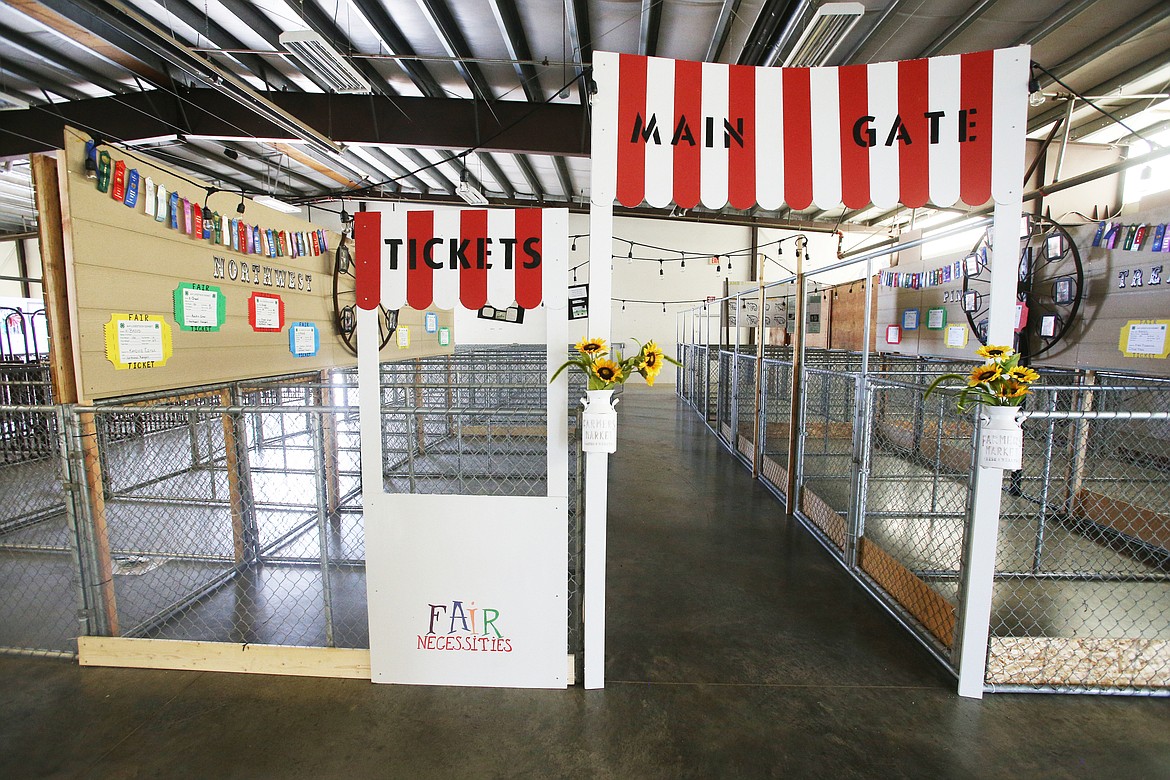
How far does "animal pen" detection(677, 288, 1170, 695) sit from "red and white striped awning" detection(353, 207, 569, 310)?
200 cm

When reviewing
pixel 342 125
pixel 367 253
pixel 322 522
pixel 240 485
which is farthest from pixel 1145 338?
pixel 342 125

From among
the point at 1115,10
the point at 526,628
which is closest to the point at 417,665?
the point at 526,628

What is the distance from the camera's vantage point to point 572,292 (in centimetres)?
206

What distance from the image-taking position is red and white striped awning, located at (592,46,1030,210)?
77.6 inches

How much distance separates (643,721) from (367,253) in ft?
7.16

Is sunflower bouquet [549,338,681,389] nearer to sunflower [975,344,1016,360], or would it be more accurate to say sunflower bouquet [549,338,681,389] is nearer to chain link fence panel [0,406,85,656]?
sunflower [975,344,1016,360]

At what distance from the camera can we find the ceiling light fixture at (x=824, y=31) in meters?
3.20

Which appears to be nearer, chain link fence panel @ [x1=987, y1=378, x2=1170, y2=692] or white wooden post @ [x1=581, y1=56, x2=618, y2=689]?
white wooden post @ [x1=581, y1=56, x2=618, y2=689]

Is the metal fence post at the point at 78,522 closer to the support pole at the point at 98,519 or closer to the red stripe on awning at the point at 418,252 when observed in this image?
the support pole at the point at 98,519

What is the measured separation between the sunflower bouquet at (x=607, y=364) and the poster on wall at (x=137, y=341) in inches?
87.7

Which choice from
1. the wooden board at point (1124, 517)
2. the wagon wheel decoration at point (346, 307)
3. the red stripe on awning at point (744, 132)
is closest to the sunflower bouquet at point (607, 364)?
the red stripe on awning at point (744, 132)

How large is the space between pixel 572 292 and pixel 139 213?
2329 mm

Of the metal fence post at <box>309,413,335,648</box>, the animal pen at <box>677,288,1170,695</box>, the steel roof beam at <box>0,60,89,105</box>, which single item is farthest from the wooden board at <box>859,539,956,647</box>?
the steel roof beam at <box>0,60,89,105</box>

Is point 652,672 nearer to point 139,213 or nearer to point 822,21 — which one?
point 139,213
